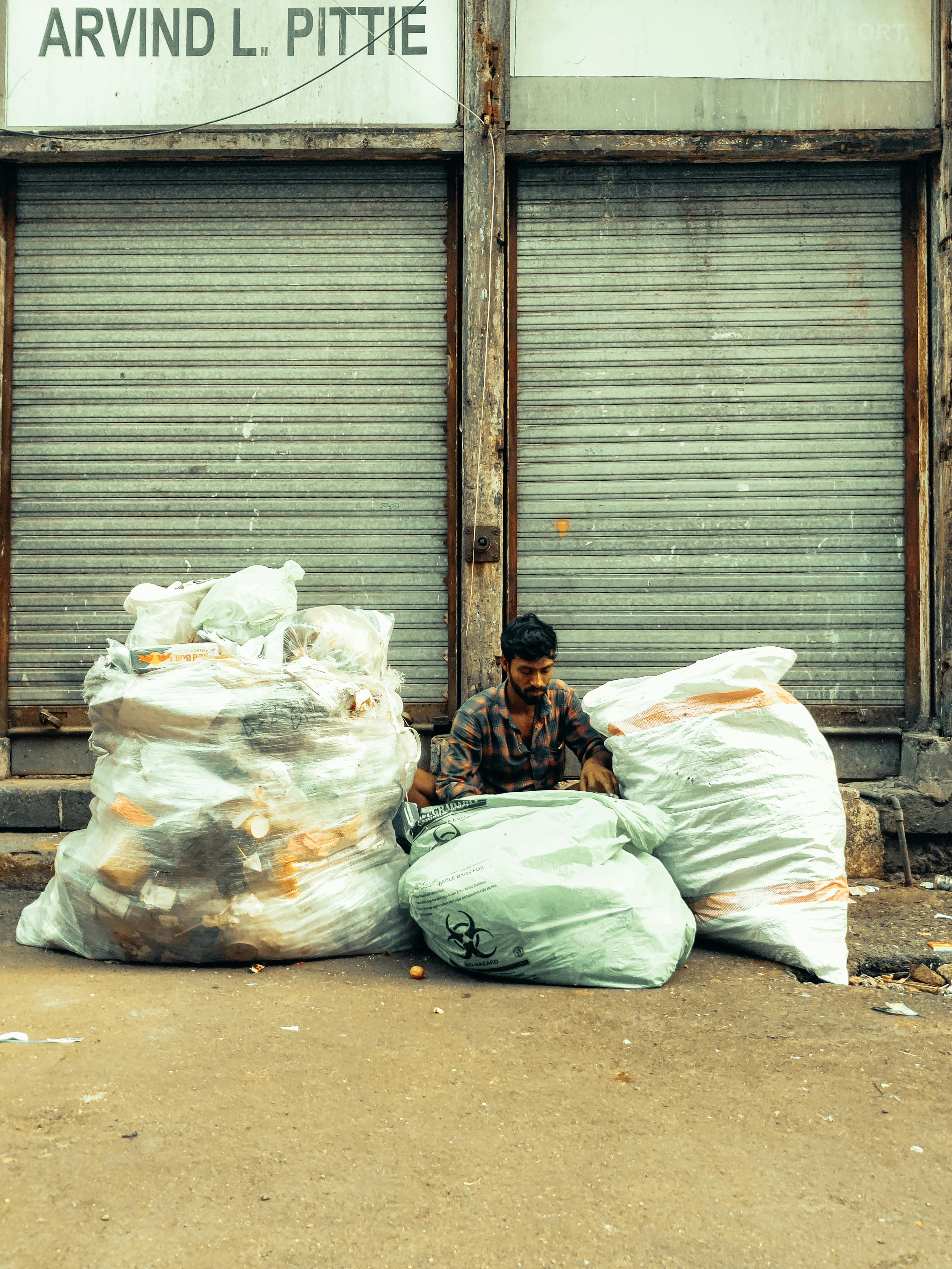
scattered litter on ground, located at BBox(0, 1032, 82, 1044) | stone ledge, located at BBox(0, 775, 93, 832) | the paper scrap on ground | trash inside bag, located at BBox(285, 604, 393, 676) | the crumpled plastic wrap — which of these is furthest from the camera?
stone ledge, located at BBox(0, 775, 93, 832)

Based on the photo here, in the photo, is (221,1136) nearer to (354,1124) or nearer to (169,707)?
(354,1124)

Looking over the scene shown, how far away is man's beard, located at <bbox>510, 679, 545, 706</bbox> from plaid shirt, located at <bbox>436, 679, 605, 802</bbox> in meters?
0.04

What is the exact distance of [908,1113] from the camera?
6.24ft

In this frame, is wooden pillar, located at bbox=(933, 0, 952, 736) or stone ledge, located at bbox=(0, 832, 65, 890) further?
wooden pillar, located at bbox=(933, 0, 952, 736)

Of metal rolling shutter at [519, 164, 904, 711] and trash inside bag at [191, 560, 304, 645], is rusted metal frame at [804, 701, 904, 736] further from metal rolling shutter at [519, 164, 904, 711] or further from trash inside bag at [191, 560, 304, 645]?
trash inside bag at [191, 560, 304, 645]

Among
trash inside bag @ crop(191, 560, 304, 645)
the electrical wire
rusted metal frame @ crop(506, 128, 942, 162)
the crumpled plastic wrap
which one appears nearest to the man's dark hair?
the crumpled plastic wrap

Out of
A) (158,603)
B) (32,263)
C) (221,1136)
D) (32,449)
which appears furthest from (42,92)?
(221,1136)

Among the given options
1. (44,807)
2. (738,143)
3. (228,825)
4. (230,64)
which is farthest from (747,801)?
(230,64)

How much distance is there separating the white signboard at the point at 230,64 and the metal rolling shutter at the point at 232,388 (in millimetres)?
212

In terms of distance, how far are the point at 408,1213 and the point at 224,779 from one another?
1.37 m

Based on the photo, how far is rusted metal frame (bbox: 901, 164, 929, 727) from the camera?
166 inches

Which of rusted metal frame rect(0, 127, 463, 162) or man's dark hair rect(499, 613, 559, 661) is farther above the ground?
rusted metal frame rect(0, 127, 463, 162)

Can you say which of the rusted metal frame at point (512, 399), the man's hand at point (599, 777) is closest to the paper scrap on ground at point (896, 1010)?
the man's hand at point (599, 777)

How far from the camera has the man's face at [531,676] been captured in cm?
316
